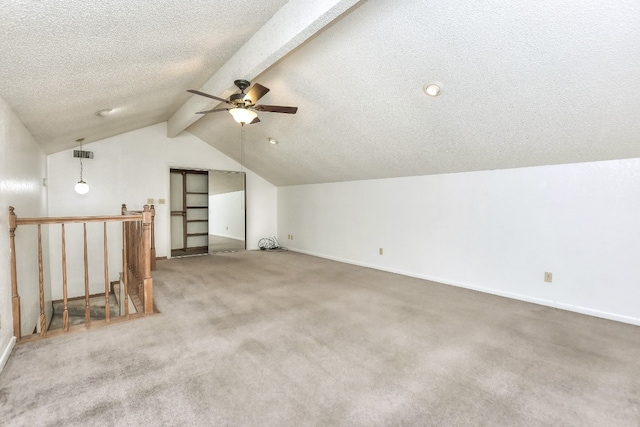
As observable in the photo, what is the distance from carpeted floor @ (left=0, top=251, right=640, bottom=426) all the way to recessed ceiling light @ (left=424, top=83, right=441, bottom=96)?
2.21 m

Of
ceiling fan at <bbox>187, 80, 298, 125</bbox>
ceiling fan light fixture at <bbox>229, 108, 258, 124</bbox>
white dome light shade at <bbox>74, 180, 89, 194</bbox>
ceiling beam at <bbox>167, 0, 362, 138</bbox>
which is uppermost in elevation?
ceiling beam at <bbox>167, 0, 362, 138</bbox>

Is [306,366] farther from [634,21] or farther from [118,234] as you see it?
[118,234]

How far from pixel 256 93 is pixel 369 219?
10.4ft

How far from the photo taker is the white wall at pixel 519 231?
123 inches

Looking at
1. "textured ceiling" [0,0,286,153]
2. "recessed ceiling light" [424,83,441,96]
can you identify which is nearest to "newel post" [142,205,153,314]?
"textured ceiling" [0,0,286,153]

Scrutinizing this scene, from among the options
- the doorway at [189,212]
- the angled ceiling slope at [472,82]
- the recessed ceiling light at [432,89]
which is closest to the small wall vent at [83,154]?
the doorway at [189,212]

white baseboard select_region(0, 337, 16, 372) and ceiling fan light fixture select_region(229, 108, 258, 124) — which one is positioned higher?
ceiling fan light fixture select_region(229, 108, 258, 124)

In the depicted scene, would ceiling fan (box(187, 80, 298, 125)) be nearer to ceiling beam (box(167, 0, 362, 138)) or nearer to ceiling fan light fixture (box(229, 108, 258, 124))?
ceiling fan light fixture (box(229, 108, 258, 124))

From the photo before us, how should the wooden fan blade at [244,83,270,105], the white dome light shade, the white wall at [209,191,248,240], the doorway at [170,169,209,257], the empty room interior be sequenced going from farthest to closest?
1. the white wall at [209,191,248,240]
2. the doorway at [170,169,209,257]
3. the white dome light shade
4. the wooden fan blade at [244,83,270,105]
5. the empty room interior

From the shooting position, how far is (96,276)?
561cm

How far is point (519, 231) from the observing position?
378 centimetres

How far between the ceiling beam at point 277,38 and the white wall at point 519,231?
295 cm

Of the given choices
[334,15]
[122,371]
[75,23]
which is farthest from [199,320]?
[334,15]

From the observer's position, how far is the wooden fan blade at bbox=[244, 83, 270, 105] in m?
3.11
